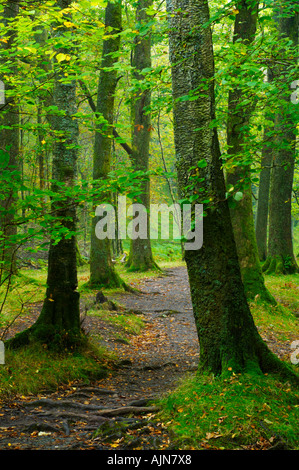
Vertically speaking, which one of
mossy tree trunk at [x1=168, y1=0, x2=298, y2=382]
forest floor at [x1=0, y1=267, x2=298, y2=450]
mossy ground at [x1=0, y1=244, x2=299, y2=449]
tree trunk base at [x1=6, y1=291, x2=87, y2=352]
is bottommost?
forest floor at [x1=0, y1=267, x2=298, y2=450]

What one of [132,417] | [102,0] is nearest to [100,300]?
[132,417]

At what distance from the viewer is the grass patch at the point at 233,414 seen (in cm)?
351

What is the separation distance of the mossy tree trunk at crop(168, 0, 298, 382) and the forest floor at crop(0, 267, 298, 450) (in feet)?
3.51

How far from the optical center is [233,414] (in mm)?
3758

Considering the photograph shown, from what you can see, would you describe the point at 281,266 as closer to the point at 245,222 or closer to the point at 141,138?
the point at 245,222

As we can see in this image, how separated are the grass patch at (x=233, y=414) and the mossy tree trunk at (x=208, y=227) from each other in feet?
0.79

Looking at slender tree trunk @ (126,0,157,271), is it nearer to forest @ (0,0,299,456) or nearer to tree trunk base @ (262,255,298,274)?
tree trunk base @ (262,255,298,274)

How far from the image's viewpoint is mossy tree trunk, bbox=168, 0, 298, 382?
4398mm

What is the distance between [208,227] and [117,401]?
2.55m

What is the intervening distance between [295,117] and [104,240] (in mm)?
7742

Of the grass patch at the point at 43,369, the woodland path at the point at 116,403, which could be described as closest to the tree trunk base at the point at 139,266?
the woodland path at the point at 116,403

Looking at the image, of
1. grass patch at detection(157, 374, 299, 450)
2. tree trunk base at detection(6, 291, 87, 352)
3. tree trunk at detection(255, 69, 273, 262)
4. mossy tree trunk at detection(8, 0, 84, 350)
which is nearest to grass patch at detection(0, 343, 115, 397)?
tree trunk base at detection(6, 291, 87, 352)
